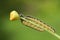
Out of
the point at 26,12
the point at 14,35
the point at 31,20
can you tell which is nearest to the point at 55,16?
the point at 26,12

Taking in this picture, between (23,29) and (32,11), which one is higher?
(32,11)

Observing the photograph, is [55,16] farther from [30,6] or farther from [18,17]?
[18,17]

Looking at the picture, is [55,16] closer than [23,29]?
No

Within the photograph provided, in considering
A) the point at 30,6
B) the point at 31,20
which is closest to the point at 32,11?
the point at 30,6

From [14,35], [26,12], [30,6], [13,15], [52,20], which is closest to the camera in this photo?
[13,15]

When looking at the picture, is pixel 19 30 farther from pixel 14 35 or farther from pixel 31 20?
pixel 31 20

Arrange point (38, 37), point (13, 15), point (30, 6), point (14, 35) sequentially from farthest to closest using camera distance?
point (30, 6), point (14, 35), point (38, 37), point (13, 15)
